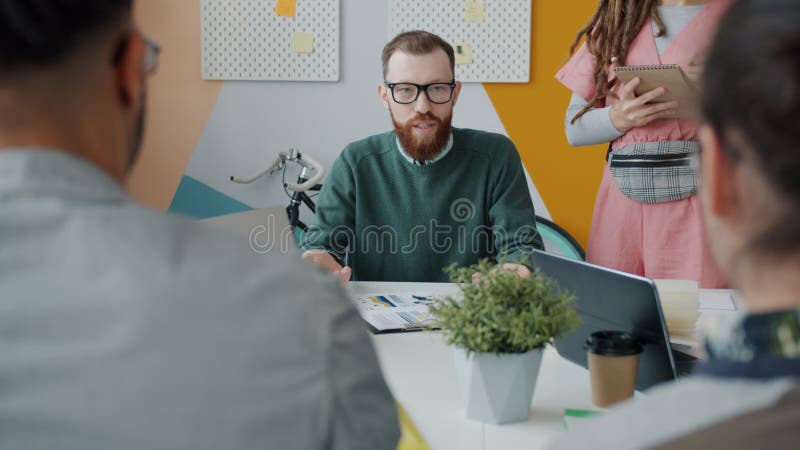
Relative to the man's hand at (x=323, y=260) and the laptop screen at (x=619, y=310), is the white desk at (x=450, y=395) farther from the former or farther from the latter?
the man's hand at (x=323, y=260)

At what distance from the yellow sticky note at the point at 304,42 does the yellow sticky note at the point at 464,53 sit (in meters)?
0.71

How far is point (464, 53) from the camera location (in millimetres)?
3885

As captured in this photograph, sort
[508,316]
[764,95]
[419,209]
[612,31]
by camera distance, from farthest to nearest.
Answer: [419,209] < [612,31] < [508,316] < [764,95]

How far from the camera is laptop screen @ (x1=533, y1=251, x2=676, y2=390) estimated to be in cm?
126

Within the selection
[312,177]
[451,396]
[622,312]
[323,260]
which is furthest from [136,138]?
[312,177]

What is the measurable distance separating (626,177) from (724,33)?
1779 mm

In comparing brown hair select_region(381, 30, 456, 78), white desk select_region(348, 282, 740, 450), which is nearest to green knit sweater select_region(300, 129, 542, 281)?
brown hair select_region(381, 30, 456, 78)

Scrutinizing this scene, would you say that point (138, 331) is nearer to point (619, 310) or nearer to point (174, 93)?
point (619, 310)

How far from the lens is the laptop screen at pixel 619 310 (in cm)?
126

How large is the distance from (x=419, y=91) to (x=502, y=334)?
1367 millimetres

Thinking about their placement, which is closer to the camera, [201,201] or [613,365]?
[613,365]

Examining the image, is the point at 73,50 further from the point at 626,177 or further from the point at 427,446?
the point at 626,177

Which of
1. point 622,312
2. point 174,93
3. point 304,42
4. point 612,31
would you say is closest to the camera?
point 622,312

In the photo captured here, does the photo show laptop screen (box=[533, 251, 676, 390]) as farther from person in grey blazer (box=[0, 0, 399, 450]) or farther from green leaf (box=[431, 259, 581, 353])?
person in grey blazer (box=[0, 0, 399, 450])
